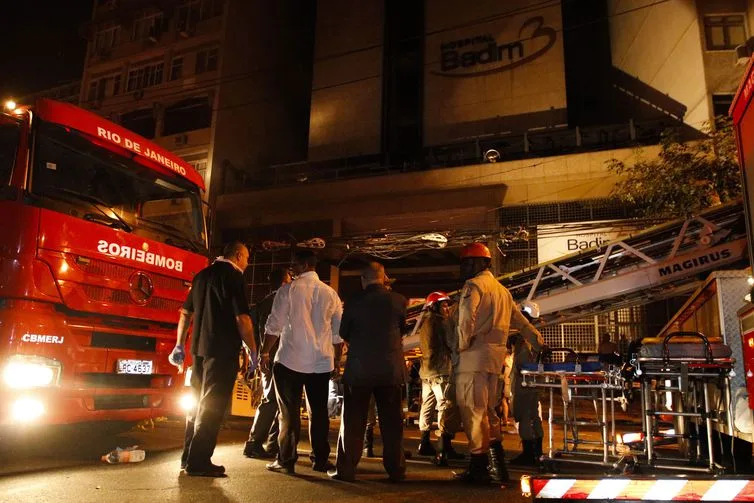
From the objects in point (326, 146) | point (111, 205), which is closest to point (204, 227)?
point (111, 205)

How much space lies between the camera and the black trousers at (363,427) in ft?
15.6

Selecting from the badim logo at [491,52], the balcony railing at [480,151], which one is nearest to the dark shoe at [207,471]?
the balcony railing at [480,151]

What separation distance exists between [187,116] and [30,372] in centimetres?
2183

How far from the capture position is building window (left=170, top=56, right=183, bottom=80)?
26.0 metres

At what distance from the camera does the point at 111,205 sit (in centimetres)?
628

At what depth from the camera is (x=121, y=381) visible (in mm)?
5926

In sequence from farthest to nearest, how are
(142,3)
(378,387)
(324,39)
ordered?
(142,3) → (324,39) → (378,387)

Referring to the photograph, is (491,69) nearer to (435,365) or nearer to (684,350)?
(435,365)

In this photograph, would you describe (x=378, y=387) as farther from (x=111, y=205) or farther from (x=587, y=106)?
(x=587, y=106)

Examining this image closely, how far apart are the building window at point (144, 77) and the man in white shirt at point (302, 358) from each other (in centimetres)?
2445

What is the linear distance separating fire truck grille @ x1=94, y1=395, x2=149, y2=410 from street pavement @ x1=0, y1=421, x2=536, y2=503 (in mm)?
518

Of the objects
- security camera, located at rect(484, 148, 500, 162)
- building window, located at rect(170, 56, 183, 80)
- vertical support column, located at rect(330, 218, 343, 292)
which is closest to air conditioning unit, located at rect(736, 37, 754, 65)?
security camera, located at rect(484, 148, 500, 162)

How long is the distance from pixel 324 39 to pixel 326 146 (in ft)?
16.8

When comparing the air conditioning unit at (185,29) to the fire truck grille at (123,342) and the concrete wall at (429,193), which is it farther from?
the fire truck grille at (123,342)
